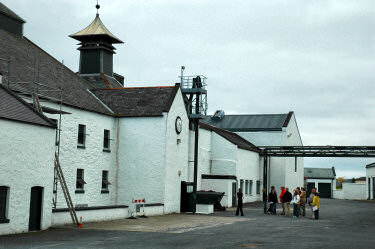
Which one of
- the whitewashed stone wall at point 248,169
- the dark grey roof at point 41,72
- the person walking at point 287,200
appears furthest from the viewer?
the whitewashed stone wall at point 248,169

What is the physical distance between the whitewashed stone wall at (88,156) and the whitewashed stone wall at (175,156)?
3607 millimetres

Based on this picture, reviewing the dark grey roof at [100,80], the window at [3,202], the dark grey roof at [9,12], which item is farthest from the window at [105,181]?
the dark grey roof at [9,12]

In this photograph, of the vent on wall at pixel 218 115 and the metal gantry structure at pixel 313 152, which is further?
the vent on wall at pixel 218 115

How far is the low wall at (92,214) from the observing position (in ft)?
69.8

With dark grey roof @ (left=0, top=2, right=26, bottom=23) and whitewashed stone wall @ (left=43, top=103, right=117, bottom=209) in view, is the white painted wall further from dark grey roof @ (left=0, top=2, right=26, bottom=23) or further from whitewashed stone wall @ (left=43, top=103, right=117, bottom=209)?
dark grey roof @ (left=0, top=2, right=26, bottom=23)

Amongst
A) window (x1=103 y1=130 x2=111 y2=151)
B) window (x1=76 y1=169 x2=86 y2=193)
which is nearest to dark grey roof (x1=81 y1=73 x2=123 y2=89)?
window (x1=103 y1=130 x2=111 y2=151)

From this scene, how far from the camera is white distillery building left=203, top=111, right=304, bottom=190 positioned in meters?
54.3

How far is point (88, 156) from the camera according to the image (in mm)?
30047

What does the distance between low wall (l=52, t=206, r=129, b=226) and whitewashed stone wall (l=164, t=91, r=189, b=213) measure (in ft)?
19.9

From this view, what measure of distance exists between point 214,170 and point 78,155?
1758cm

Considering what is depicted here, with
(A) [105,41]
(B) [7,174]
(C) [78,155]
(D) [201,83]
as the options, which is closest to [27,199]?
(B) [7,174]

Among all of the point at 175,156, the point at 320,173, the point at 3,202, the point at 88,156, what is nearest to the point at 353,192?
the point at 320,173

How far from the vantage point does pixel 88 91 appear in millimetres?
35281

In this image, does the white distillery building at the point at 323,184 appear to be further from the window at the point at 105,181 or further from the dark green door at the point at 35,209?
the dark green door at the point at 35,209
